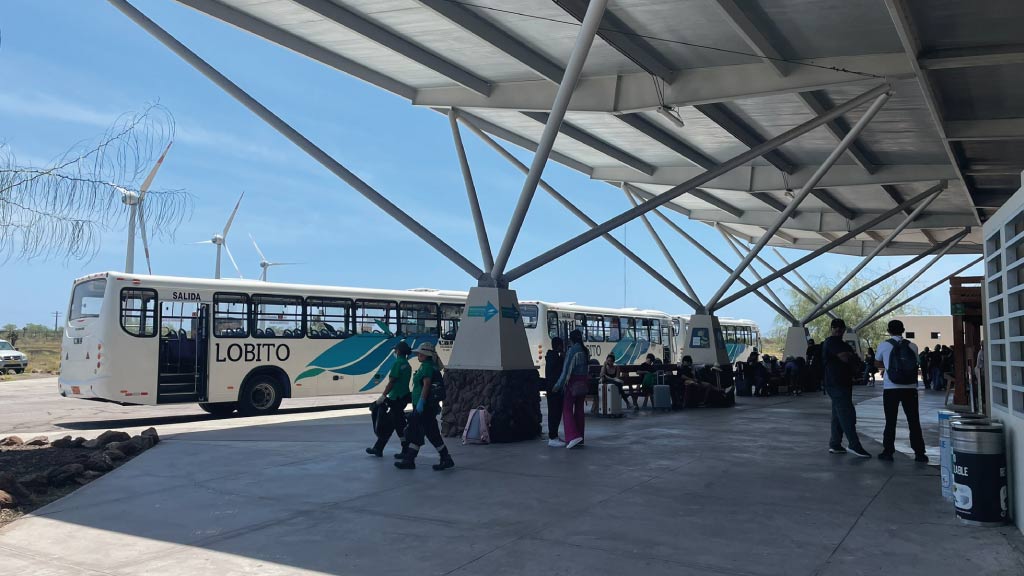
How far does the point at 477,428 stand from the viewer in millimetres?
12078

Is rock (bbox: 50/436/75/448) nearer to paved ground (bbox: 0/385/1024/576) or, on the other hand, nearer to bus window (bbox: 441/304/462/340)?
paved ground (bbox: 0/385/1024/576)

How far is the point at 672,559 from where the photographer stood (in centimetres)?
552

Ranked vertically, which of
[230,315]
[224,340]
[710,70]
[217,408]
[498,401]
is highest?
[710,70]

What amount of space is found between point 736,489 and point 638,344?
2436cm

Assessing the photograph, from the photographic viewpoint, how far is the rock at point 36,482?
7.91 m

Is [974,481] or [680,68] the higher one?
[680,68]

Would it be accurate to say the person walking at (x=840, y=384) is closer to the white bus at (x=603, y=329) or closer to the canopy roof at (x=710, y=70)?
the canopy roof at (x=710, y=70)

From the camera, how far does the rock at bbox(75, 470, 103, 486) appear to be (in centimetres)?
862

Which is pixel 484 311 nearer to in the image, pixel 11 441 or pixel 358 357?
pixel 11 441

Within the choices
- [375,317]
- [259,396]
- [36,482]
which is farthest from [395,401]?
[375,317]

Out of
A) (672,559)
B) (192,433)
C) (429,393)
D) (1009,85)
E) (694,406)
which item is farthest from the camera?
(694,406)

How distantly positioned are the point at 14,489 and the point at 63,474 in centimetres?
93

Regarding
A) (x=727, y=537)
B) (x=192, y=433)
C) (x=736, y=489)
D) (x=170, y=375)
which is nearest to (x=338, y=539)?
(x=727, y=537)

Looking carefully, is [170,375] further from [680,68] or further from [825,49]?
[825,49]
